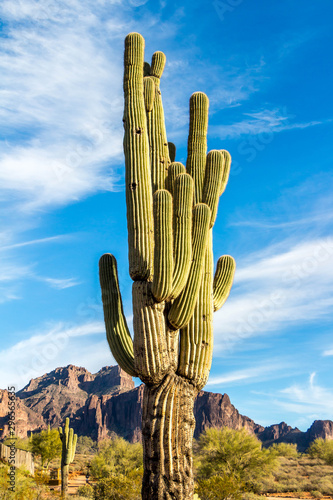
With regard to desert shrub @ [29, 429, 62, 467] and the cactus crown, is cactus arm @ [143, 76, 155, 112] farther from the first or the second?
desert shrub @ [29, 429, 62, 467]

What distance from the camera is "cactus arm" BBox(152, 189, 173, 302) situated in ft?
20.4

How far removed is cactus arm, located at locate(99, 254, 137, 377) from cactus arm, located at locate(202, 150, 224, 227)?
174 centimetres

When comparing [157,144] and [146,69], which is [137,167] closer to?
[157,144]

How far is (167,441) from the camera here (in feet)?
19.5

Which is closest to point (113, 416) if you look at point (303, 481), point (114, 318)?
point (303, 481)

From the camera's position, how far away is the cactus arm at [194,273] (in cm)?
648

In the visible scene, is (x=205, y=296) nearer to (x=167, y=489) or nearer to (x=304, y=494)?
(x=167, y=489)

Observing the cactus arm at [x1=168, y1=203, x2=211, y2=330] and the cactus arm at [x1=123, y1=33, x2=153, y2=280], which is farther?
the cactus arm at [x1=123, y1=33, x2=153, y2=280]

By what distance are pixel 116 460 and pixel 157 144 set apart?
27236 millimetres

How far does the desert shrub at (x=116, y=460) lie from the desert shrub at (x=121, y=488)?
8315 mm

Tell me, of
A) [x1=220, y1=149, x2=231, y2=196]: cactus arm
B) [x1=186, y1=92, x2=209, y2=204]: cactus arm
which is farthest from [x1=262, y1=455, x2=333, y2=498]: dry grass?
[x1=186, y1=92, x2=209, y2=204]: cactus arm

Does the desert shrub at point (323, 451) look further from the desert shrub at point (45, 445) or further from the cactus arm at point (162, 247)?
the cactus arm at point (162, 247)

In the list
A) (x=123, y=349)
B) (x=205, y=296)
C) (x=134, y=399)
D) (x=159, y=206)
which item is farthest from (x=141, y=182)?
(x=134, y=399)

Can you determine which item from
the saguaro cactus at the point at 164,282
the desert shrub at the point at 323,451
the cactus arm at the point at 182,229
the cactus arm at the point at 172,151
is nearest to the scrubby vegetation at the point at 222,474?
the desert shrub at the point at 323,451
